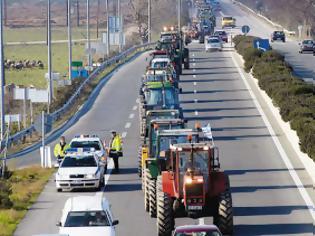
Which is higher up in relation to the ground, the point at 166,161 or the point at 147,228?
the point at 166,161

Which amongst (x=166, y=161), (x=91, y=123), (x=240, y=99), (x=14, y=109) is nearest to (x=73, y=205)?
(x=166, y=161)

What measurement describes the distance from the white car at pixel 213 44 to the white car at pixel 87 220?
78.4 m

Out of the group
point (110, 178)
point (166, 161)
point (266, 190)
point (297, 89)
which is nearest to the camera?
point (166, 161)

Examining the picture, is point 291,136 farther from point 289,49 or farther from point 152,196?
point 289,49

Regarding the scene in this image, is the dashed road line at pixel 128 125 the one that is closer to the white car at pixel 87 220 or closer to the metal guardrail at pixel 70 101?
the metal guardrail at pixel 70 101

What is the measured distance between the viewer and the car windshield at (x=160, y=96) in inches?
1843

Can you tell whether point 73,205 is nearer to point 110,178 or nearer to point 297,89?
point 110,178

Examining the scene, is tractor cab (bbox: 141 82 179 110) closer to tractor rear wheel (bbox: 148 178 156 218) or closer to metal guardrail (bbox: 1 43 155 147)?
metal guardrail (bbox: 1 43 155 147)

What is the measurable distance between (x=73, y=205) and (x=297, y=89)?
3273 centimetres

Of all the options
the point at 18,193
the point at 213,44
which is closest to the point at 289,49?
the point at 213,44

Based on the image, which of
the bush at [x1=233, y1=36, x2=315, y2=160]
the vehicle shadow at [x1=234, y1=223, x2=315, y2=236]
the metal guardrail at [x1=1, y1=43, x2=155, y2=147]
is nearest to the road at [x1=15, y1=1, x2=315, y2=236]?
the vehicle shadow at [x1=234, y1=223, x2=315, y2=236]

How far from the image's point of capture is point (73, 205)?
25.7 m

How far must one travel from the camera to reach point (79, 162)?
119 feet

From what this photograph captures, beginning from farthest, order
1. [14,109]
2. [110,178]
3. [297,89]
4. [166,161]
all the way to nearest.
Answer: [14,109] < [297,89] < [110,178] < [166,161]
